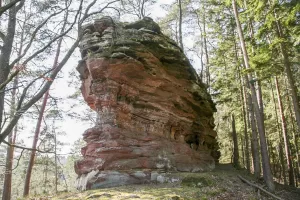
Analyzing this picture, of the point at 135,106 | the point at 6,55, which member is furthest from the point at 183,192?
the point at 6,55

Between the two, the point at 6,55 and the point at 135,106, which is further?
the point at 135,106

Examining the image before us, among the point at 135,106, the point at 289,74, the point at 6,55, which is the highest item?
the point at 289,74

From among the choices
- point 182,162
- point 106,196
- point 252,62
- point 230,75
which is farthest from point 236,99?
point 106,196

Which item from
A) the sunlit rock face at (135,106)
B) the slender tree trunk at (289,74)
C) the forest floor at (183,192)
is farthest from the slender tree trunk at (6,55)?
the slender tree trunk at (289,74)

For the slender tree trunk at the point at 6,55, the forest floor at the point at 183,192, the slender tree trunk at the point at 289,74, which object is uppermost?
the slender tree trunk at the point at 289,74

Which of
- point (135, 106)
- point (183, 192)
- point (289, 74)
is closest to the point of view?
point (183, 192)

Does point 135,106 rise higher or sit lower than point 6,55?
higher

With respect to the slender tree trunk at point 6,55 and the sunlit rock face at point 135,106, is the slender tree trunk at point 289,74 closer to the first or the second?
the sunlit rock face at point 135,106

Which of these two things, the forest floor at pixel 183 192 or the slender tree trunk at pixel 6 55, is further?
the forest floor at pixel 183 192

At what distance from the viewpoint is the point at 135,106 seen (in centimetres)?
1377

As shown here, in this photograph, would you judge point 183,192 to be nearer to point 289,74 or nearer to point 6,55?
point 6,55

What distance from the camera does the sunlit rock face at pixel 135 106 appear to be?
11.8 metres

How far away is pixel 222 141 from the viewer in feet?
93.6

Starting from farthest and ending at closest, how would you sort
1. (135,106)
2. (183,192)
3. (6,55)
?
1. (135,106)
2. (183,192)
3. (6,55)
